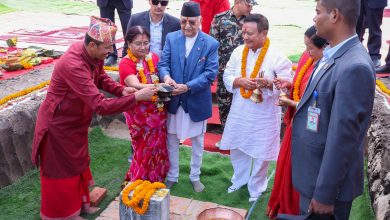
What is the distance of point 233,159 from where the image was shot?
4559 mm

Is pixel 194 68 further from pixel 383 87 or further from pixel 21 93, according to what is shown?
pixel 383 87

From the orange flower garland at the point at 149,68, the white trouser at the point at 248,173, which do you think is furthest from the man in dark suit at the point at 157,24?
the white trouser at the point at 248,173

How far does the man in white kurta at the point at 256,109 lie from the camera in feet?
13.2

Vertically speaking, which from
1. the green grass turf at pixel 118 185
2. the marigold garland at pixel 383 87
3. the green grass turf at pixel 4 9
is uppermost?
the green grass turf at pixel 4 9

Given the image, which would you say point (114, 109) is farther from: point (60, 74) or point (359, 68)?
point (359, 68)

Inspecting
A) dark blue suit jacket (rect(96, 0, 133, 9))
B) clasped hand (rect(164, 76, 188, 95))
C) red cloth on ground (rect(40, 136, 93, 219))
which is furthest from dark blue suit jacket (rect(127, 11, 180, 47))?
dark blue suit jacket (rect(96, 0, 133, 9))

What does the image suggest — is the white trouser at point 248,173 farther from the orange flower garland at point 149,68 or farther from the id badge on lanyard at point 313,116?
the id badge on lanyard at point 313,116

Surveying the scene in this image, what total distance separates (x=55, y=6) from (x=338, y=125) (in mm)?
13687

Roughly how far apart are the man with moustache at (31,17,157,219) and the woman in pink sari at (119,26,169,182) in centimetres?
23

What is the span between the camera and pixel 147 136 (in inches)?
169

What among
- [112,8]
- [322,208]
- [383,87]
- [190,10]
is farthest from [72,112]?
[383,87]

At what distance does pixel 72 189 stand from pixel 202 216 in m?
1.30

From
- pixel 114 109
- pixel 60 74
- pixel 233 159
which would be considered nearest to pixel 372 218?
pixel 233 159

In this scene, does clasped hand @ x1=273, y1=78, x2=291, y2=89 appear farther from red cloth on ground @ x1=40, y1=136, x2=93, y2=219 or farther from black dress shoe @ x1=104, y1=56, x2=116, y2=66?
black dress shoe @ x1=104, y1=56, x2=116, y2=66
